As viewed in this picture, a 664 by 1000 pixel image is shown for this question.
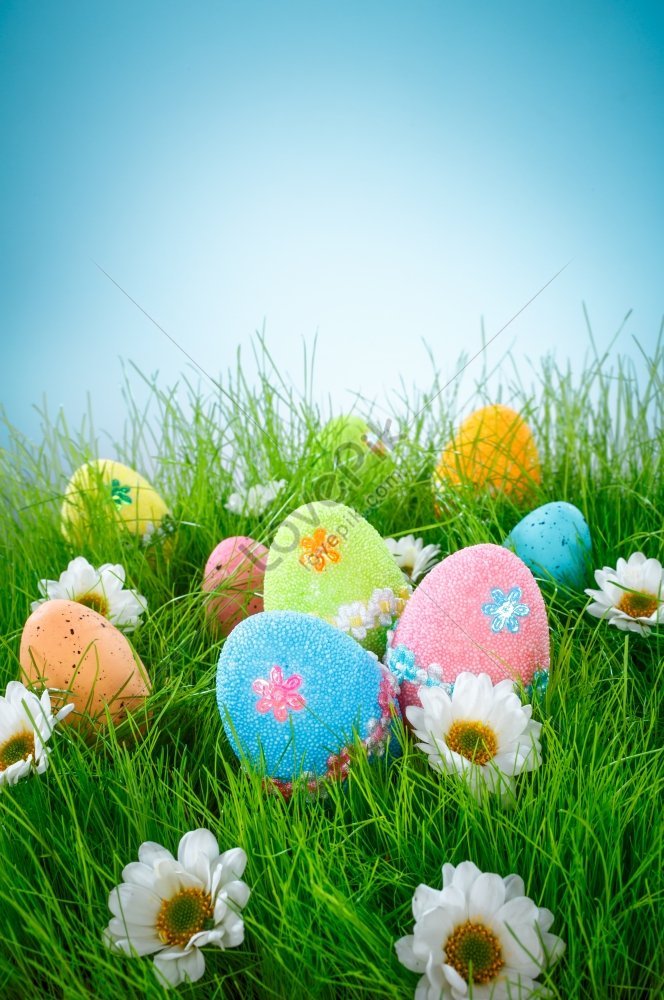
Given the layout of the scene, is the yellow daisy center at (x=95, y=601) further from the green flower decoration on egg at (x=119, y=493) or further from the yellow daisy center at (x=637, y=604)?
the yellow daisy center at (x=637, y=604)

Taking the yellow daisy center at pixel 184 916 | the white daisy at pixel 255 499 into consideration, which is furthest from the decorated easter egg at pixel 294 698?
the white daisy at pixel 255 499

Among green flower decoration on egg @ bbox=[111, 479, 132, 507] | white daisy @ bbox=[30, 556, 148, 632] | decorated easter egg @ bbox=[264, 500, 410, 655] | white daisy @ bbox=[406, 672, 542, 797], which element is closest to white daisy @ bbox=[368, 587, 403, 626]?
decorated easter egg @ bbox=[264, 500, 410, 655]

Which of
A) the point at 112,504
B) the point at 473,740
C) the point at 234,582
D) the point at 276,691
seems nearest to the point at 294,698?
the point at 276,691

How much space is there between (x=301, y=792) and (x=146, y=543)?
0.48 m

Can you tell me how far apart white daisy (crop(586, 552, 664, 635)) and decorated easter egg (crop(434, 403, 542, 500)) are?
26 cm

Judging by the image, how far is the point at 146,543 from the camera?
39.9 inches

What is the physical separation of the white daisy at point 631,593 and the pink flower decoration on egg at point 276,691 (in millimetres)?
289

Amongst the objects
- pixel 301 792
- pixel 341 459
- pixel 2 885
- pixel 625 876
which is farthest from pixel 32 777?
pixel 341 459

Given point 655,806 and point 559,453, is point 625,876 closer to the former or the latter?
point 655,806

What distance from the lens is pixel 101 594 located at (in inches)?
32.3

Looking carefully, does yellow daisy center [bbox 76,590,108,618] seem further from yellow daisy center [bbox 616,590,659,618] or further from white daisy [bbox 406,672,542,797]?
yellow daisy center [bbox 616,590,659,618]

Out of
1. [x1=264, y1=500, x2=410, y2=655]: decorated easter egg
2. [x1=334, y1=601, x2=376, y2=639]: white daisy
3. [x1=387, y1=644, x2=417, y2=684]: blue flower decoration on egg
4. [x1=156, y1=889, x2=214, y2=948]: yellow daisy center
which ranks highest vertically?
[x1=264, y1=500, x2=410, y2=655]: decorated easter egg

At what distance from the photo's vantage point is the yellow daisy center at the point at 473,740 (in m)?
0.57

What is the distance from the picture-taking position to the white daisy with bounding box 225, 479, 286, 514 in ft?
3.37
